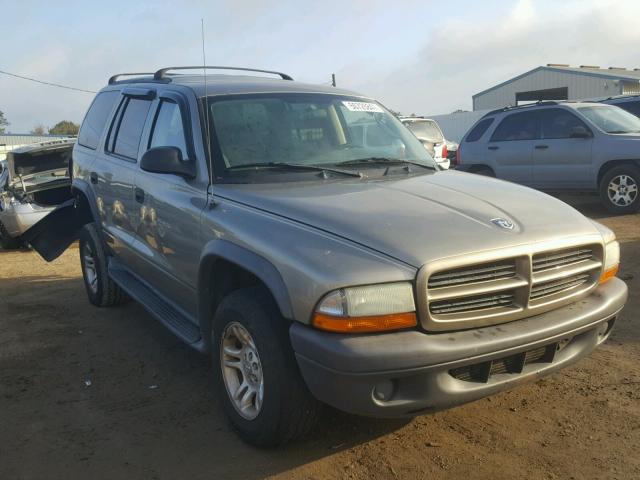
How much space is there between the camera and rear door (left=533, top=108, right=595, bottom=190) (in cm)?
1015

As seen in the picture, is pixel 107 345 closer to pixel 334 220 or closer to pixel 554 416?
pixel 334 220

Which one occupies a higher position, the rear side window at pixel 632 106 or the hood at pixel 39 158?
the rear side window at pixel 632 106

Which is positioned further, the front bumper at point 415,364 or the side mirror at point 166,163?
the side mirror at point 166,163

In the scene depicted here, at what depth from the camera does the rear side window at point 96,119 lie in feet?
18.8

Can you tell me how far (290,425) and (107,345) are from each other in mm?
2613

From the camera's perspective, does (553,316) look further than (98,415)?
No

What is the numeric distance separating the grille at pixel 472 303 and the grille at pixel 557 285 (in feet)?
0.53

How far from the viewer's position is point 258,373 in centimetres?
321

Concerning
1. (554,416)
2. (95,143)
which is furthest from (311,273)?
(95,143)

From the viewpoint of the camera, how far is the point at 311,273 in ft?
9.08

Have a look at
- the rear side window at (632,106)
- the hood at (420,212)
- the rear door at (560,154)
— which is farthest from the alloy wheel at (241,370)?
the rear side window at (632,106)

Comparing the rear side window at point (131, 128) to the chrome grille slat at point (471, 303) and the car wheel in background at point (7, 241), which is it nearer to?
the chrome grille slat at point (471, 303)

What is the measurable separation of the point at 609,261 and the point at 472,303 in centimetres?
105

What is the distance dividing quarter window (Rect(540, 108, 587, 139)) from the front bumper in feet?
26.6
